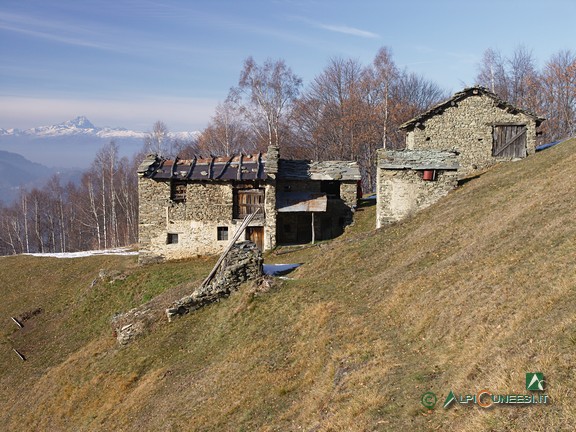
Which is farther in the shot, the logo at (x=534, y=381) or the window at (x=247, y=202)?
the window at (x=247, y=202)

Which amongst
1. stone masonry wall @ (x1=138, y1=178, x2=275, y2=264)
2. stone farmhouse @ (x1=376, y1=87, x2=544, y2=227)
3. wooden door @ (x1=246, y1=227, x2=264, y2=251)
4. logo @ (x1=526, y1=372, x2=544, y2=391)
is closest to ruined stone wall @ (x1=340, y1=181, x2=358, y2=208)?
stone farmhouse @ (x1=376, y1=87, x2=544, y2=227)

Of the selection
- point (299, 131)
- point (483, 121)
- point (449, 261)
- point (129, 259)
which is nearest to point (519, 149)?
point (483, 121)

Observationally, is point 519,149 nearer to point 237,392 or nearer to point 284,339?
point 284,339

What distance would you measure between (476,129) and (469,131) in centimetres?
52

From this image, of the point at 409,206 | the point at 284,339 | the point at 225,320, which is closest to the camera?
the point at 284,339

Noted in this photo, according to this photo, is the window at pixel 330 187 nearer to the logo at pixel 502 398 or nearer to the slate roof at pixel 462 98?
the slate roof at pixel 462 98

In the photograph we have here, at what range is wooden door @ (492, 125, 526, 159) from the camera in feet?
115

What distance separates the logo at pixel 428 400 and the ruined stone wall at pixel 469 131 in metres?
27.7

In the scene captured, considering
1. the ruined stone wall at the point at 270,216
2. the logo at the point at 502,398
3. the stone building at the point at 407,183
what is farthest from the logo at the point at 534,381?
the ruined stone wall at the point at 270,216

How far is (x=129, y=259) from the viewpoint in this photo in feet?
115

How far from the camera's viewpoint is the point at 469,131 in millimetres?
35156

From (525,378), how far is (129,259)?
31072mm

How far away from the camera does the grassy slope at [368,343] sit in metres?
9.50

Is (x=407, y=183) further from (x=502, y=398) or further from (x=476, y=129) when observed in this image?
(x=502, y=398)
